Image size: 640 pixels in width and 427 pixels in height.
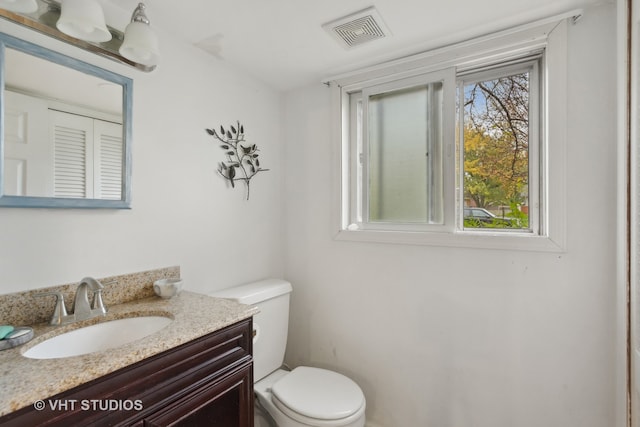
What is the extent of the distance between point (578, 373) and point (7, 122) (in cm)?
230

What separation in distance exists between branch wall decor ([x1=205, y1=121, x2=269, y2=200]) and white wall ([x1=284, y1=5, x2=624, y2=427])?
30 cm

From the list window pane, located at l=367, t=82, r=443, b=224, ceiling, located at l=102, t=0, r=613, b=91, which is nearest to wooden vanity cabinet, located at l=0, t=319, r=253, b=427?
window pane, located at l=367, t=82, r=443, b=224

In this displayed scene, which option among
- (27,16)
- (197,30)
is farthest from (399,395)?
(27,16)

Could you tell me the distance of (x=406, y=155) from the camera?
175 centimetres

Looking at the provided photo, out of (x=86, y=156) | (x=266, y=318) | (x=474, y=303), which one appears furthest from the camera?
(x=266, y=318)

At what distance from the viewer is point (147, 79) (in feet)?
4.41

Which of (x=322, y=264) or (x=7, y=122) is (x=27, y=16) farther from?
(x=322, y=264)

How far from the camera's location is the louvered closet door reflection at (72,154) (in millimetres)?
1080

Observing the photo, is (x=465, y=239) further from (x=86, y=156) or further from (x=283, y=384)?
(x=86, y=156)

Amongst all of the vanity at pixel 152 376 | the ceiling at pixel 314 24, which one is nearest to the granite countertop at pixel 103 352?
the vanity at pixel 152 376

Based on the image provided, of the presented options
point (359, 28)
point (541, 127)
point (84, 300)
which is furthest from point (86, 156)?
point (541, 127)

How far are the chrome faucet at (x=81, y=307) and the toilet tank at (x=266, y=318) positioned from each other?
54 cm

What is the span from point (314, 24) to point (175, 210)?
3.49 ft

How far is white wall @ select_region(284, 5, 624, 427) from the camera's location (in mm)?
1228
